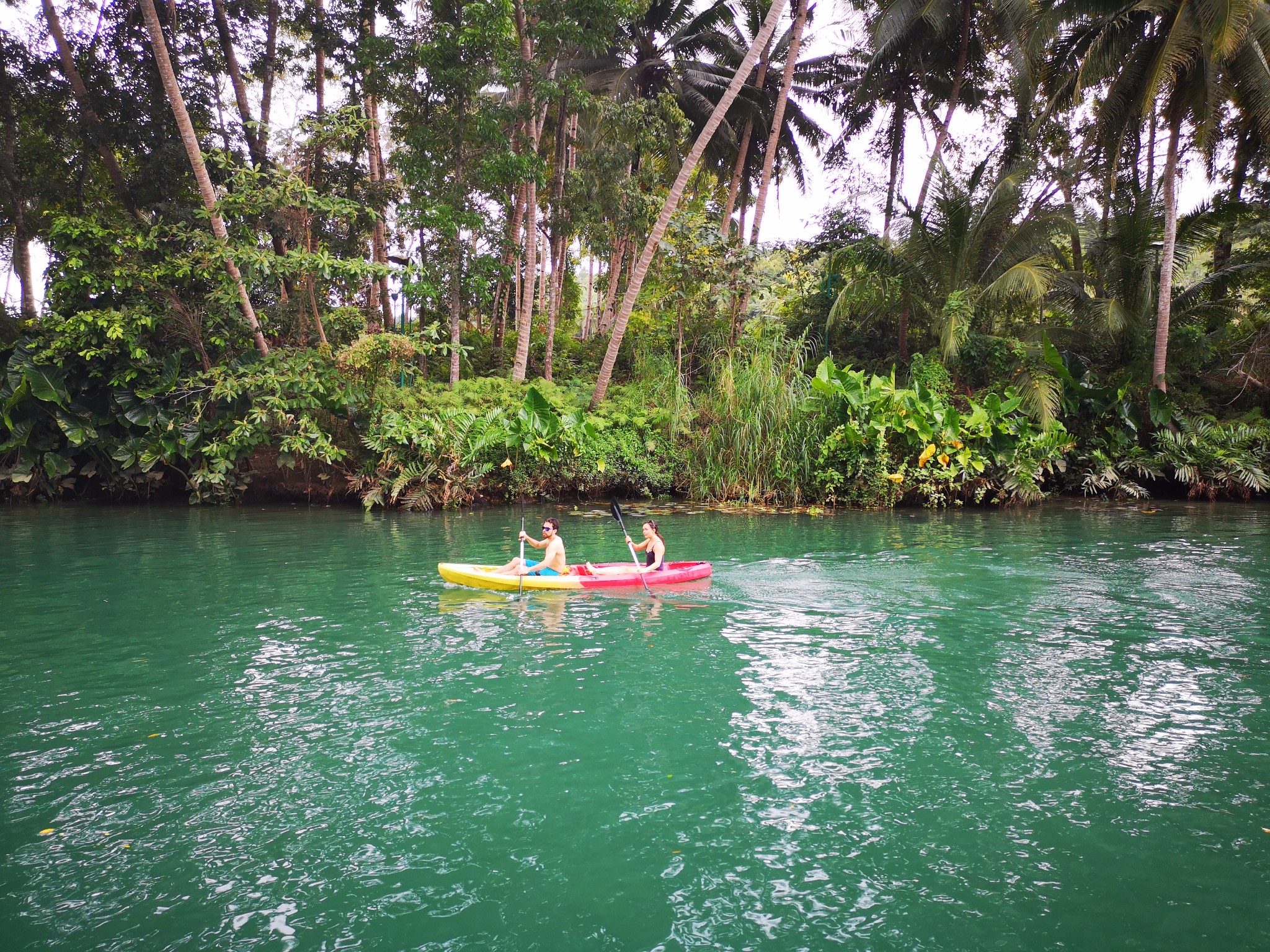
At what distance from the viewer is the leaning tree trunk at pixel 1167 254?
704 inches

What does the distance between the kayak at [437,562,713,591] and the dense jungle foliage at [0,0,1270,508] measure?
6.81 metres

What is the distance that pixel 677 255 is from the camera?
66.2ft

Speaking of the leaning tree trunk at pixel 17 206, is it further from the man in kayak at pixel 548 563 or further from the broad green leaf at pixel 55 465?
the man in kayak at pixel 548 563

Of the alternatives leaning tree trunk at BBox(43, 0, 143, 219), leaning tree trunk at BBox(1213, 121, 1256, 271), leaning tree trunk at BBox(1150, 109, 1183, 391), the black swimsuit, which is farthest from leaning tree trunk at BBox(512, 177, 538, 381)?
leaning tree trunk at BBox(1213, 121, 1256, 271)

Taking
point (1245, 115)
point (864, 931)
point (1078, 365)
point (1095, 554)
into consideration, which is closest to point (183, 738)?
point (864, 931)

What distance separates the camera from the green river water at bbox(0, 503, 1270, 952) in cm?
353

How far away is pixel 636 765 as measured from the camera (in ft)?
16.5

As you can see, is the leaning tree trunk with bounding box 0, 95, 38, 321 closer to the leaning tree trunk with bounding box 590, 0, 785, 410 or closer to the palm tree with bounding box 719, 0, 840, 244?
the leaning tree trunk with bounding box 590, 0, 785, 410

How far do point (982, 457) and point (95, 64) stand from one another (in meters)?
20.9

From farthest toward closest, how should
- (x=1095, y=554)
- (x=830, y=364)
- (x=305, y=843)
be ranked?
(x=830, y=364) < (x=1095, y=554) < (x=305, y=843)

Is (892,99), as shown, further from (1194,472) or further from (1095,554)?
(1095,554)

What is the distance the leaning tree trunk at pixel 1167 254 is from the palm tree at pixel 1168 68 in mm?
19

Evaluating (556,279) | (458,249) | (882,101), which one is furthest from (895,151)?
(458,249)

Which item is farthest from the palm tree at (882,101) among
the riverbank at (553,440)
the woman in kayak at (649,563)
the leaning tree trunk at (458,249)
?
the woman in kayak at (649,563)
